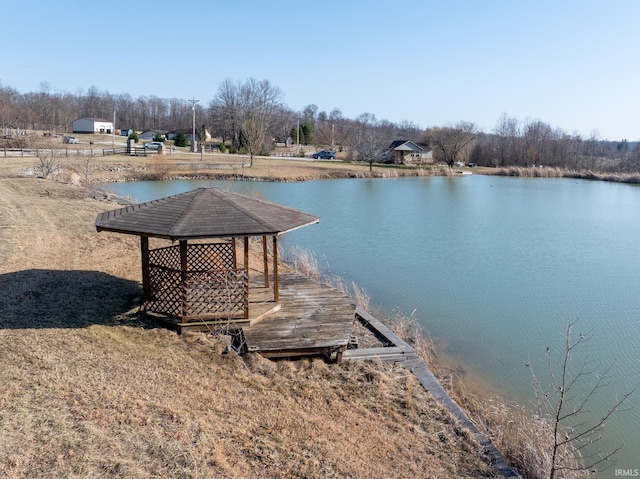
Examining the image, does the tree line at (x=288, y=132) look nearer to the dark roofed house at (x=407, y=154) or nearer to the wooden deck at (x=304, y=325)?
the dark roofed house at (x=407, y=154)

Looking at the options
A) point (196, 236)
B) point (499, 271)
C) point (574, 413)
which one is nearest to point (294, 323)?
point (196, 236)

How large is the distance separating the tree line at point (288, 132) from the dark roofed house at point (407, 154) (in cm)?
126

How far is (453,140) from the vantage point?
5397cm

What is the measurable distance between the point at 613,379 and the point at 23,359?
8253 mm

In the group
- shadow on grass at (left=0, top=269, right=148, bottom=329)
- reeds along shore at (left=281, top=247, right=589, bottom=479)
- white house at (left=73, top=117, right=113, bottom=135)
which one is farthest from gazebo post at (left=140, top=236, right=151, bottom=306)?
white house at (left=73, top=117, right=113, bottom=135)

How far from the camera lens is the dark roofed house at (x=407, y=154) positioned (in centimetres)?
5619

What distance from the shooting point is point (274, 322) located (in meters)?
7.46

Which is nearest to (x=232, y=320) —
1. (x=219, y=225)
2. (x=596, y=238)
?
(x=219, y=225)

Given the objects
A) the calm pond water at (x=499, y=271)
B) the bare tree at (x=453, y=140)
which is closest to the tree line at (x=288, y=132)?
the bare tree at (x=453, y=140)

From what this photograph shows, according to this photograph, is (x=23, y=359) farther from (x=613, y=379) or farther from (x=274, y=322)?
(x=613, y=379)

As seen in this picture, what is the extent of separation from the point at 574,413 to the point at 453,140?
52.0 m

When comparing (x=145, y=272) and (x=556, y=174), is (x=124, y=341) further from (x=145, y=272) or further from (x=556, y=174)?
(x=556, y=174)

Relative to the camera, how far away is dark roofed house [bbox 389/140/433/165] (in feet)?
184

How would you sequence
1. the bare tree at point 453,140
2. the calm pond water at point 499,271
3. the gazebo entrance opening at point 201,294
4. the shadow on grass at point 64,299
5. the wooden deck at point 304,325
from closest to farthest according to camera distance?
the wooden deck at point 304,325 < the shadow on grass at point 64,299 < the gazebo entrance opening at point 201,294 < the calm pond water at point 499,271 < the bare tree at point 453,140
